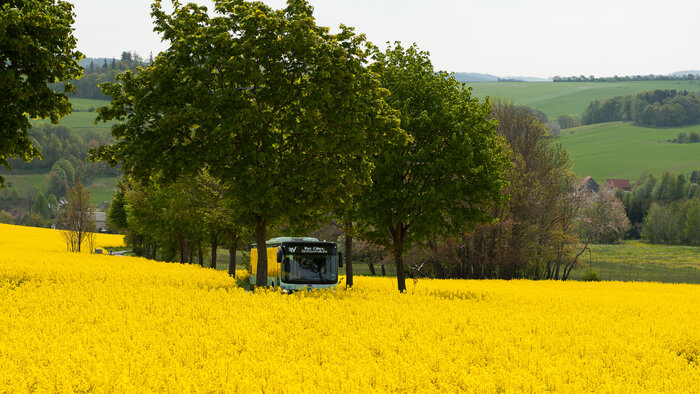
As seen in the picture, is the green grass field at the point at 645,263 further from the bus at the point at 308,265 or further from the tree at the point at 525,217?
the bus at the point at 308,265

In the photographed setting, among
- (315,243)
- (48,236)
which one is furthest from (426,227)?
(48,236)

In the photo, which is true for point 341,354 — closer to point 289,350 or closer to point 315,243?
point 289,350

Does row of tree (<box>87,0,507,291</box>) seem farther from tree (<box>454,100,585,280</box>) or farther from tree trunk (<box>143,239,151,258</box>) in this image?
tree trunk (<box>143,239,151,258</box>)

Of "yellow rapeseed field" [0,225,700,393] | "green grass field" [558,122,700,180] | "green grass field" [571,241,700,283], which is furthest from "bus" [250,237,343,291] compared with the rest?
"green grass field" [558,122,700,180]

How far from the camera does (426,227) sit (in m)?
27.1

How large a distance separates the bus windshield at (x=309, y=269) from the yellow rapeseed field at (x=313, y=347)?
9.94m

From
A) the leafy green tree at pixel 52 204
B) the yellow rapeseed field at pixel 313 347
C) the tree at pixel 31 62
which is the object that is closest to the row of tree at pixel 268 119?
the tree at pixel 31 62

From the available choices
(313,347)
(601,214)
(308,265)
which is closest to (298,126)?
(308,265)

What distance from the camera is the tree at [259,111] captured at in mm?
21625

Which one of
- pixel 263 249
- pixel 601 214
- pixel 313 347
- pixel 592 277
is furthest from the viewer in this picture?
pixel 601 214

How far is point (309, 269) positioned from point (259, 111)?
7.90m

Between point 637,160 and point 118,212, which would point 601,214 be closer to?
point 118,212

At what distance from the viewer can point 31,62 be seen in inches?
757

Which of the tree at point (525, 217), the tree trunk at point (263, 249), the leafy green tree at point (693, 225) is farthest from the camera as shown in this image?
the leafy green tree at point (693, 225)
